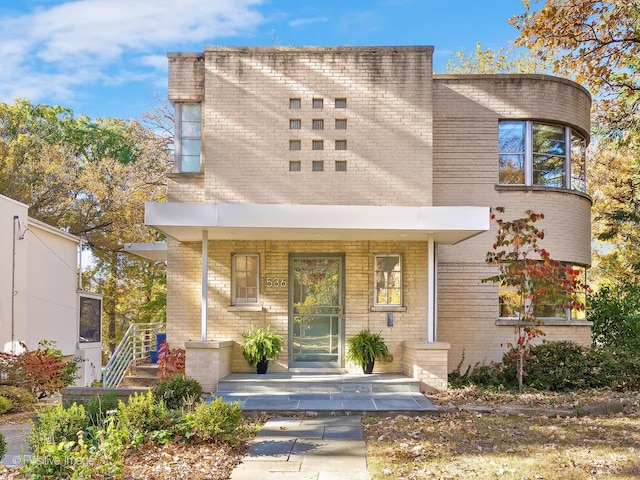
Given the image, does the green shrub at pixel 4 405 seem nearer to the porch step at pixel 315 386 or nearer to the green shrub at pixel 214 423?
the porch step at pixel 315 386

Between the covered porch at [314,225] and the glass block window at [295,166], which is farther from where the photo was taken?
the glass block window at [295,166]

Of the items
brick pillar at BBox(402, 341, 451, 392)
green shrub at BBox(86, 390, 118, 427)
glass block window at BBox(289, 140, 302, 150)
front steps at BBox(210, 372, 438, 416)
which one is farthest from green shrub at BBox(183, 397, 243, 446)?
glass block window at BBox(289, 140, 302, 150)

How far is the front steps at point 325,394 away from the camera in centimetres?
988

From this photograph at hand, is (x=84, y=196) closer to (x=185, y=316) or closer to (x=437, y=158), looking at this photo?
(x=185, y=316)

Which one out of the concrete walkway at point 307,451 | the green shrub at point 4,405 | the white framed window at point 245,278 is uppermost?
the white framed window at point 245,278

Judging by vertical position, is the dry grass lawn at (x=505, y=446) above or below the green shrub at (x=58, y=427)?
below

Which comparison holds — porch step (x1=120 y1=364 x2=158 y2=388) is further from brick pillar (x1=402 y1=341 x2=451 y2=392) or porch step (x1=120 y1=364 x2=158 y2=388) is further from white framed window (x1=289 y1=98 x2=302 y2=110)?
white framed window (x1=289 y1=98 x2=302 y2=110)

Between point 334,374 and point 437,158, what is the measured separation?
5.32 meters

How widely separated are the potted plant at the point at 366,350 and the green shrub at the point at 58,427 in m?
6.40

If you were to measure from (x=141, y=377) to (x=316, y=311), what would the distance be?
389 centimetres

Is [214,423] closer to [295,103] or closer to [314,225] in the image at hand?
[314,225]

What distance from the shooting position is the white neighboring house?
1455cm

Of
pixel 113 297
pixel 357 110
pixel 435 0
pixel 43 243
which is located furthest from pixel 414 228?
pixel 113 297

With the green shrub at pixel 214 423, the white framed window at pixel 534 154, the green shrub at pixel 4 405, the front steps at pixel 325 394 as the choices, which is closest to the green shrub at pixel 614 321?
the white framed window at pixel 534 154
